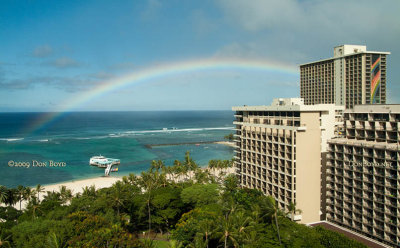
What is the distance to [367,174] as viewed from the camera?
1312 inches

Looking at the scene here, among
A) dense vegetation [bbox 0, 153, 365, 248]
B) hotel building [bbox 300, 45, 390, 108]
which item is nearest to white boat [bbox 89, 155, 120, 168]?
dense vegetation [bbox 0, 153, 365, 248]

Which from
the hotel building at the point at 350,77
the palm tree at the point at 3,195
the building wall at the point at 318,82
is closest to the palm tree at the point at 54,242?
the palm tree at the point at 3,195

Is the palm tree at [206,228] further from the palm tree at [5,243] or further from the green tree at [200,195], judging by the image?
the palm tree at [5,243]

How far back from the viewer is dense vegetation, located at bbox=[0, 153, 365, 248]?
23.5 meters

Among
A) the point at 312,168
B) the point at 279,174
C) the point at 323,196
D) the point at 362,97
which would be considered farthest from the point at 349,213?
the point at 362,97

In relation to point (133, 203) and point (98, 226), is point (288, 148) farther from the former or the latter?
point (98, 226)

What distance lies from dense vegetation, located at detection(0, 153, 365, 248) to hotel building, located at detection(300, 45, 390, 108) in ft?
202

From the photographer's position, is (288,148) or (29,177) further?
(29,177)

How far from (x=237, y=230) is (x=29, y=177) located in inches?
2513

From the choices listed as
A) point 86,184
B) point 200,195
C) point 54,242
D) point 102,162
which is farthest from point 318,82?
point 54,242

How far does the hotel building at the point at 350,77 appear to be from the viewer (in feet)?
267

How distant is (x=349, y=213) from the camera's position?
36094mm

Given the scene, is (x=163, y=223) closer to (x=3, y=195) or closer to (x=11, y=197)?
(x=3, y=195)

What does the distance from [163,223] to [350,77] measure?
7401 centimetres
